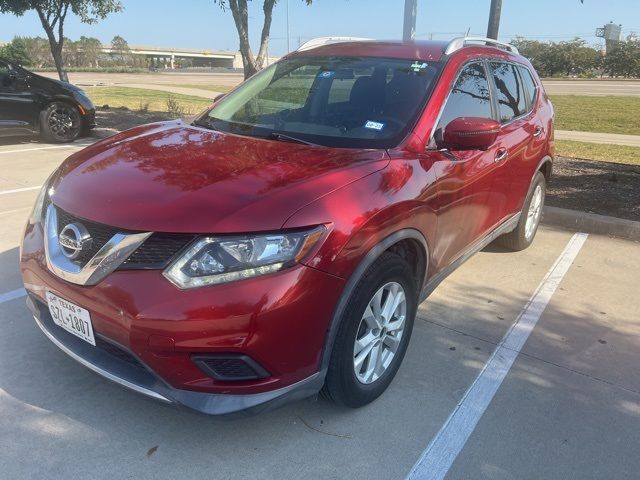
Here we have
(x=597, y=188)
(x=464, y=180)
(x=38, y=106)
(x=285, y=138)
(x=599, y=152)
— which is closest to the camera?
(x=285, y=138)

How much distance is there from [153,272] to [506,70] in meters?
A: 3.41

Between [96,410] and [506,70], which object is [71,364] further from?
[506,70]

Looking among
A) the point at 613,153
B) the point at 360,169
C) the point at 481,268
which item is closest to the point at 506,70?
the point at 481,268

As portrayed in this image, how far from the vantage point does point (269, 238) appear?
2225 mm

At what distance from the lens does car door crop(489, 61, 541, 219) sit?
409 centimetres

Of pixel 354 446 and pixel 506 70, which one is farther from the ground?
pixel 506 70

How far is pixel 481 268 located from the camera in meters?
4.81

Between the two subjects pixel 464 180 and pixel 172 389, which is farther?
pixel 464 180

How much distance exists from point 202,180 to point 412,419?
1552 millimetres

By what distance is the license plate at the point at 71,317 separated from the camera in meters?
2.39

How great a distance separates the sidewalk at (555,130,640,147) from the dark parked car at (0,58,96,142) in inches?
380

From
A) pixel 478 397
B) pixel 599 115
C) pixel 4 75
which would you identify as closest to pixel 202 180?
pixel 478 397

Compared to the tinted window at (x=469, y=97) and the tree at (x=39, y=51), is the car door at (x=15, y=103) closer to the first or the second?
the tinted window at (x=469, y=97)

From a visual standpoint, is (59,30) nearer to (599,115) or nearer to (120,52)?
(599,115)
